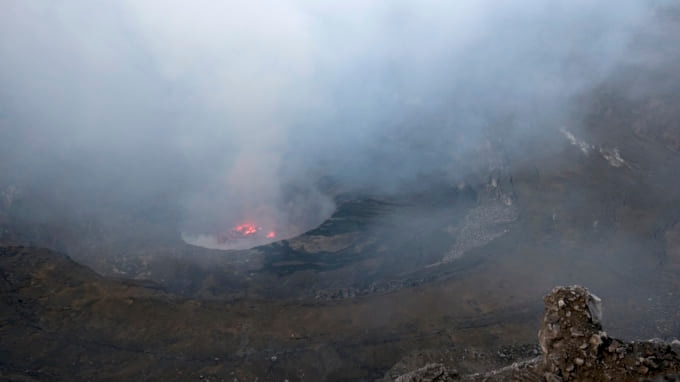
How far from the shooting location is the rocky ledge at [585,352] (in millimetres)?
10844

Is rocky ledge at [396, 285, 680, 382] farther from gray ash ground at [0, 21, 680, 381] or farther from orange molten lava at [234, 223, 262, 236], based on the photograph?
orange molten lava at [234, 223, 262, 236]

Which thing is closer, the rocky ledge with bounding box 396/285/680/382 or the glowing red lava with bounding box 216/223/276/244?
the rocky ledge with bounding box 396/285/680/382

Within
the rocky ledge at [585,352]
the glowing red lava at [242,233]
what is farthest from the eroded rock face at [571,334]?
the glowing red lava at [242,233]

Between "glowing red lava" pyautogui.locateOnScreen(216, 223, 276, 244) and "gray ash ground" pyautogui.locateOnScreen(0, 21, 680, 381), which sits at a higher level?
"glowing red lava" pyautogui.locateOnScreen(216, 223, 276, 244)

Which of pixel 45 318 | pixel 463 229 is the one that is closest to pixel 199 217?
pixel 45 318

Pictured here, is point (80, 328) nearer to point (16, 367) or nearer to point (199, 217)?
point (16, 367)

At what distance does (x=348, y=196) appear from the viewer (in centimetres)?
5894

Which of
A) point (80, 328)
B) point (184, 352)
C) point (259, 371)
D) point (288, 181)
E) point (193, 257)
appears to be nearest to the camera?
point (259, 371)

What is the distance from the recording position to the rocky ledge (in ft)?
35.6

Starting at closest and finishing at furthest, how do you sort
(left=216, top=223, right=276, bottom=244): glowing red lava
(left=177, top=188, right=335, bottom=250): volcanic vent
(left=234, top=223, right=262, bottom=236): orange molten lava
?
(left=177, top=188, right=335, bottom=250): volcanic vent < (left=216, top=223, right=276, bottom=244): glowing red lava < (left=234, top=223, right=262, bottom=236): orange molten lava

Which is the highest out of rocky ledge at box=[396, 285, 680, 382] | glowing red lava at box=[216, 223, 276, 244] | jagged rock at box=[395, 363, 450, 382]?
glowing red lava at box=[216, 223, 276, 244]

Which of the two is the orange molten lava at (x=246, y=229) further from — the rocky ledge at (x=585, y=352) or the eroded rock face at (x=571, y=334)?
the eroded rock face at (x=571, y=334)

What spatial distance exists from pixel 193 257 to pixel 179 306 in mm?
8769

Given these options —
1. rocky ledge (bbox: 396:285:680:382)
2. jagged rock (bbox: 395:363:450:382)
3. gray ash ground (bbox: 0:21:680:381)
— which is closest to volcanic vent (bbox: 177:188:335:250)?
gray ash ground (bbox: 0:21:680:381)
